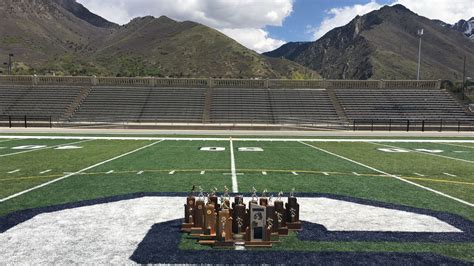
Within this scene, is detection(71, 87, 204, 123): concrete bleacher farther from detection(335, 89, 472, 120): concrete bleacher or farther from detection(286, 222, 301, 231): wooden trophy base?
detection(286, 222, 301, 231): wooden trophy base

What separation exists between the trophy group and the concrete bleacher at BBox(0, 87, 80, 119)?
129 ft

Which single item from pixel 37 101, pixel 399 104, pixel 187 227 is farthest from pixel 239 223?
pixel 37 101

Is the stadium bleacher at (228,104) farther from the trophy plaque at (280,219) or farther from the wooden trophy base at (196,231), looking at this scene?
the wooden trophy base at (196,231)

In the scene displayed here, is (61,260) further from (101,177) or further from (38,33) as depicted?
(38,33)

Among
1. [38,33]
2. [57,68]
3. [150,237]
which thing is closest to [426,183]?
[150,237]

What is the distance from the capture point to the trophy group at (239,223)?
18.7 feet

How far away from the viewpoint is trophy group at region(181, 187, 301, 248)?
570 cm

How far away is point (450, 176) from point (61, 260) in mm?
11930

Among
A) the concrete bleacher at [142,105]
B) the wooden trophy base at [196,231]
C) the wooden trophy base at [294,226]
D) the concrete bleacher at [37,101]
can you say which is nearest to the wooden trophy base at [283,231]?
the wooden trophy base at [294,226]

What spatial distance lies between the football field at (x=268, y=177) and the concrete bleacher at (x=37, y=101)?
26.5 metres

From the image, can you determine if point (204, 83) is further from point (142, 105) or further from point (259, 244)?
point (259, 244)

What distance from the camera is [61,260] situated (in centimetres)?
Answer: 502

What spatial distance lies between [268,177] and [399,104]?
3834cm

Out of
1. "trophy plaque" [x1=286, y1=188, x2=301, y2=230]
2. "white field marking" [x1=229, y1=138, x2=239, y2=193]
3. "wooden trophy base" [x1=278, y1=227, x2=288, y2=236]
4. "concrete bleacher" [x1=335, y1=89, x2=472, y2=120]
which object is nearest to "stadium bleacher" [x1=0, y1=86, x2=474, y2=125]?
"concrete bleacher" [x1=335, y1=89, x2=472, y2=120]
